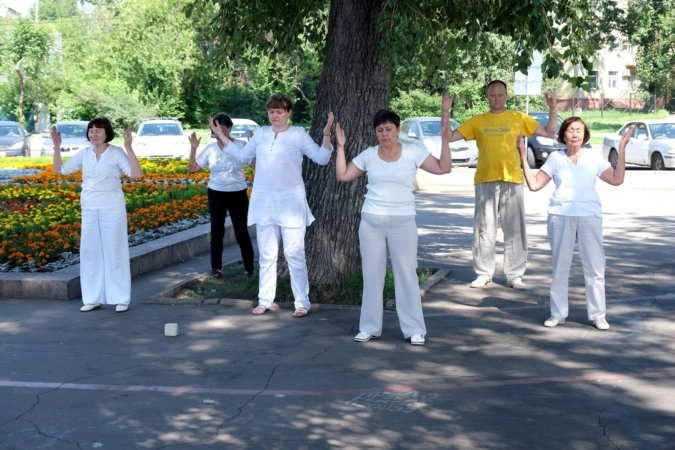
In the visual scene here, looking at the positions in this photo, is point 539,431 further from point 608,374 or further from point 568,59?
point 568,59

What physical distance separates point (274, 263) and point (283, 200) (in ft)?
1.89

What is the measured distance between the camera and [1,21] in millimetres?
58188

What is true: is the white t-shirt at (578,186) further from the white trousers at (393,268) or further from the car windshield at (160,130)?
the car windshield at (160,130)

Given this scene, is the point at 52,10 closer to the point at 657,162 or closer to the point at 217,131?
the point at 657,162

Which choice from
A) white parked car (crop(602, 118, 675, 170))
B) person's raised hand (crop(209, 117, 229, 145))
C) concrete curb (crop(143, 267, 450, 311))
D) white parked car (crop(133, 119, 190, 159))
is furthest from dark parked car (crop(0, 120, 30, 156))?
person's raised hand (crop(209, 117, 229, 145))

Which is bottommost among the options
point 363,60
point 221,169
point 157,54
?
point 221,169

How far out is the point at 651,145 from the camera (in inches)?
1169

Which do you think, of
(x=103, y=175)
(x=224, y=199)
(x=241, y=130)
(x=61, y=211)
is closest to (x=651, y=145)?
(x=241, y=130)

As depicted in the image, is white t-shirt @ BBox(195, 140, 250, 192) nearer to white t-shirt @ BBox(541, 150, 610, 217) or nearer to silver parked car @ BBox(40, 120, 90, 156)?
white t-shirt @ BBox(541, 150, 610, 217)

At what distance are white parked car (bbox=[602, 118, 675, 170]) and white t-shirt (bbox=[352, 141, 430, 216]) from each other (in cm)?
2139

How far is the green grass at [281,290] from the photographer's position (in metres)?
10.2

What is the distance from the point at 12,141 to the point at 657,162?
1953 centimetres

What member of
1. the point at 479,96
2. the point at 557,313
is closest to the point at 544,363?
the point at 557,313

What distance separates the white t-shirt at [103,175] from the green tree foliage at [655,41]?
20859 millimetres
